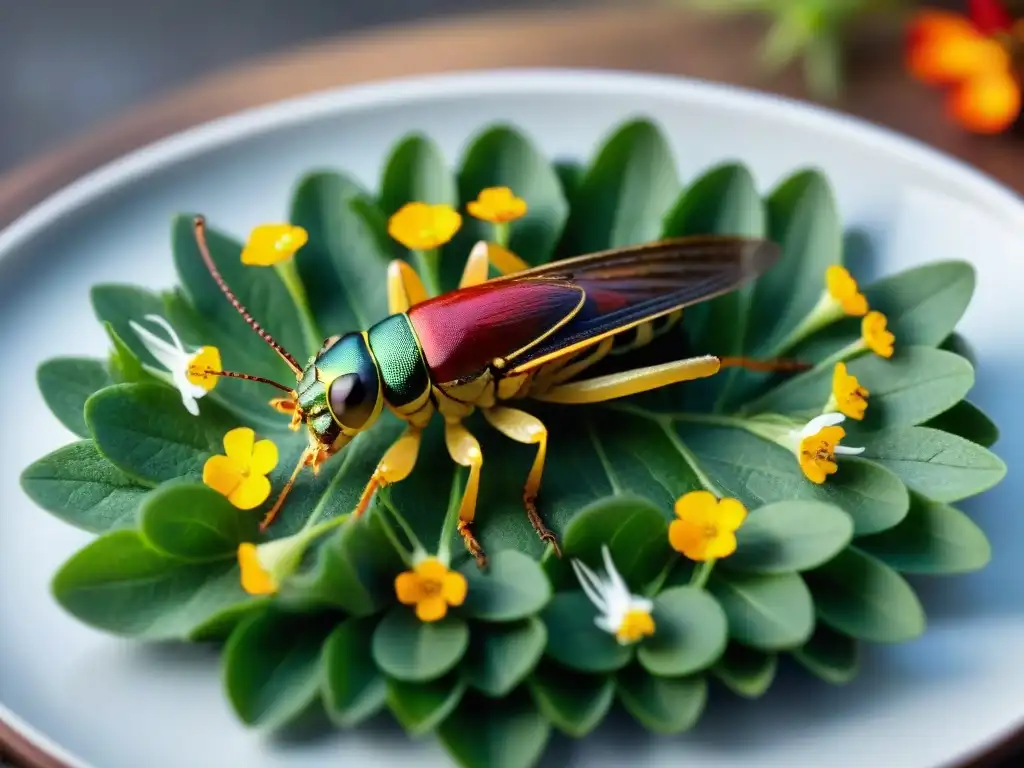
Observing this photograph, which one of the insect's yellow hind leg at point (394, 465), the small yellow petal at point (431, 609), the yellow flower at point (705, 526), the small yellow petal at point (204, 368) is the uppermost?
the small yellow petal at point (204, 368)

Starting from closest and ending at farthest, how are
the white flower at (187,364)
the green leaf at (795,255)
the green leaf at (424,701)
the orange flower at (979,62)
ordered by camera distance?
the green leaf at (424,701)
the white flower at (187,364)
the green leaf at (795,255)
the orange flower at (979,62)

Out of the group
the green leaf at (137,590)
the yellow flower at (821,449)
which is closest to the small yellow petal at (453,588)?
the green leaf at (137,590)

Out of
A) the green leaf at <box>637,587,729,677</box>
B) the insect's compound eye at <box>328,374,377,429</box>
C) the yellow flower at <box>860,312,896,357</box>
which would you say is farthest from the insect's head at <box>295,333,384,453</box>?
the yellow flower at <box>860,312,896,357</box>

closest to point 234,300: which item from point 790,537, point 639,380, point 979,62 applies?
point 639,380

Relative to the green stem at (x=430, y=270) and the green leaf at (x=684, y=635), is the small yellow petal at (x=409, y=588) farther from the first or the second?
the green stem at (x=430, y=270)

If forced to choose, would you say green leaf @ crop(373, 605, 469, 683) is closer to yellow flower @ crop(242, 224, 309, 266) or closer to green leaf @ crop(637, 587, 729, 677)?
green leaf @ crop(637, 587, 729, 677)

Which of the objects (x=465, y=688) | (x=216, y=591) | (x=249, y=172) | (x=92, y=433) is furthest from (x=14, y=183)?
(x=465, y=688)

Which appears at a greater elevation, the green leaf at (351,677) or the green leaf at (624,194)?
the green leaf at (624,194)

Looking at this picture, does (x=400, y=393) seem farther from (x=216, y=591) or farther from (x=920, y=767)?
(x=920, y=767)
